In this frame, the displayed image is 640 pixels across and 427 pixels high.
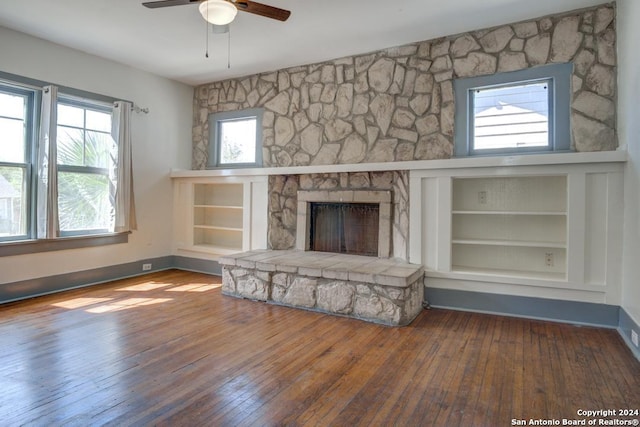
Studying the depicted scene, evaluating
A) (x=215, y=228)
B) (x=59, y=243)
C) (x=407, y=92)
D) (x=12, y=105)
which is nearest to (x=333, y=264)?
(x=407, y=92)

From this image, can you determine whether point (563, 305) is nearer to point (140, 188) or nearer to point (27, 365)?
point (27, 365)

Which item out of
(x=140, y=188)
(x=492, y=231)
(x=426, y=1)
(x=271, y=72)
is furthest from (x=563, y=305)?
(x=140, y=188)

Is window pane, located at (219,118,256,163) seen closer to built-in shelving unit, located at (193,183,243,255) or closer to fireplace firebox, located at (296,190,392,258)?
built-in shelving unit, located at (193,183,243,255)

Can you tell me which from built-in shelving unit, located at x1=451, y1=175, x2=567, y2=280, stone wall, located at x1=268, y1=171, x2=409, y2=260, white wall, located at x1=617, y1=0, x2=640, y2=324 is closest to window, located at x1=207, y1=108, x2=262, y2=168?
stone wall, located at x1=268, y1=171, x2=409, y2=260

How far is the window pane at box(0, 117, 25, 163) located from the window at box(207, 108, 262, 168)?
2440 millimetres

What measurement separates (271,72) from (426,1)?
8.57 feet

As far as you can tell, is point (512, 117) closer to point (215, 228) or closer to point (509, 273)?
point (509, 273)

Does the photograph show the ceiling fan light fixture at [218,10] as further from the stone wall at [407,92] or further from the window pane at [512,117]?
the window pane at [512,117]

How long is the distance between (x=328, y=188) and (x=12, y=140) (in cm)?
363

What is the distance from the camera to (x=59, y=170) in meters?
4.43

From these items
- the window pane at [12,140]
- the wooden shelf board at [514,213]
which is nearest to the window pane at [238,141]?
the window pane at [12,140]

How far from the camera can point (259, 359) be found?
2.66 meters

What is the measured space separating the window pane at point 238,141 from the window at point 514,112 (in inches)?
119

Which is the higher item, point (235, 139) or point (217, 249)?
point (235, 139)
